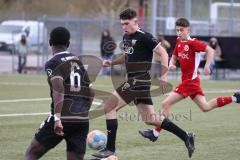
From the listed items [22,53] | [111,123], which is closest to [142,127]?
[111,123]

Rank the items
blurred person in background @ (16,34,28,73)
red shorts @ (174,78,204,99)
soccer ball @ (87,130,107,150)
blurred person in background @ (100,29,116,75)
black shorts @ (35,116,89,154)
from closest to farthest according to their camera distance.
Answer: black shorts @ (35,116,89,154), soccer ball @ (87,130,107,150), red shorts @ (174,78,204,99), blurred person in background @ (100,29,116,75), blurred person in background @ (16,34,28,73)

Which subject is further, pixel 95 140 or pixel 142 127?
pixel 142 127

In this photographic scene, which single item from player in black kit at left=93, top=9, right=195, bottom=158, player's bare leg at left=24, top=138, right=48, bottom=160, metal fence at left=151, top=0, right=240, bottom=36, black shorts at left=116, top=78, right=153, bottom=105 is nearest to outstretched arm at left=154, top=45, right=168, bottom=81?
player in black kit at left=93, top=9, right=195, bottom=158

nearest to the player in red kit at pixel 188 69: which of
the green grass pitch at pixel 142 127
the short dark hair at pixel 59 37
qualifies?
the green grass pitch at pixel 142 127

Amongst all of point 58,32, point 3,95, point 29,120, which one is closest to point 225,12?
point 3,95

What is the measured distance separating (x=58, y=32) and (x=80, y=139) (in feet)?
4.31

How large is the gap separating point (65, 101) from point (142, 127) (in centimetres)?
618

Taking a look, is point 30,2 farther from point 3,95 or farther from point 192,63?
point 192,63

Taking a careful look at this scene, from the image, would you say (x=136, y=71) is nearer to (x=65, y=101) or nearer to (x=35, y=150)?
(x=65, y=101)

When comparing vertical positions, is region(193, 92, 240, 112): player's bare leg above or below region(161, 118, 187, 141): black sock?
above

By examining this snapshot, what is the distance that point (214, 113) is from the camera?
17922 mm

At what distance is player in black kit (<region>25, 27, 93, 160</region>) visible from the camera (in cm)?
866

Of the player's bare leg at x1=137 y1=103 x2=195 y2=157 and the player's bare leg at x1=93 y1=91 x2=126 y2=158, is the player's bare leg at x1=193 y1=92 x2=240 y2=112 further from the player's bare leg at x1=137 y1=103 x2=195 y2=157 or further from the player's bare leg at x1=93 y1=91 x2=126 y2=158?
the player's bare leg at x1=93 y1=91 x2=126 y2=158

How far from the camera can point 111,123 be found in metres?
11.3
